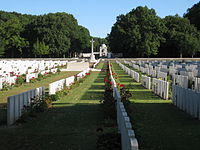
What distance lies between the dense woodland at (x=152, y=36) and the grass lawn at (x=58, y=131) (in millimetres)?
54232

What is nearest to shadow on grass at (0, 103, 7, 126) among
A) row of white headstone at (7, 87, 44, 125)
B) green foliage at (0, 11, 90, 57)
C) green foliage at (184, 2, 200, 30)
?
row of white headstone at (7, 87, 44, 125)

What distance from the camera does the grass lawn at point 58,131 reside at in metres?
5.56

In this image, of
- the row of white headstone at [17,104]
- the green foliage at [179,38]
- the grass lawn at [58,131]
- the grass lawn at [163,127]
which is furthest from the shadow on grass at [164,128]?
the green foliage at [179,38]

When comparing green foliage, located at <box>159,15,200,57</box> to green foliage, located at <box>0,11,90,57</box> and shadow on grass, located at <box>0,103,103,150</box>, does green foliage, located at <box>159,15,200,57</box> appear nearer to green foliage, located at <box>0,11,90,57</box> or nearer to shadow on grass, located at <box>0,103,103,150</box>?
A: green foliage, located at <box>0,11,90,57</box>

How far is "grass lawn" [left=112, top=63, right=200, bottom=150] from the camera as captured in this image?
5.49 m

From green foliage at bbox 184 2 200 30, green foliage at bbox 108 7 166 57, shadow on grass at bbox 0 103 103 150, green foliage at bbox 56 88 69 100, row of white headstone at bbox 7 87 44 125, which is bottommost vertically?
shadow on grass at bbox 0 103 103 150

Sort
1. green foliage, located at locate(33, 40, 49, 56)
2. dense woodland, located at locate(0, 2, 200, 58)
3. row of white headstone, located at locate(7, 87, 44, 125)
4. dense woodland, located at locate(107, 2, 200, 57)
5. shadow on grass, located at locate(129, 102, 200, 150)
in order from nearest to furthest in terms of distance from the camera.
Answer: shadow on grass, located at locate(129, 102, 200, 150) < row of white headstone, located at locate(7, 87, 44, 125) < dense woodland, located at locate(107, 2, 200, 57) < dense woodland, located at locate(0, 2, 200, 58) < green foliage, located at locate(33, 40, 49, 56)

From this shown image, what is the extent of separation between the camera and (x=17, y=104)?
25.1 feet

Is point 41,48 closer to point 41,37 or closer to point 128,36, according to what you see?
point 41,37

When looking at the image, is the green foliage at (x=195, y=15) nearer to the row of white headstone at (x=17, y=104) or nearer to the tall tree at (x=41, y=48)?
the tall tree at (x=41, y=48)

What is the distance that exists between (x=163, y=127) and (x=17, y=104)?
362 cm

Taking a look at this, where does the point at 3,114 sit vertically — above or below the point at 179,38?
below

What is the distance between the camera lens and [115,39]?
6619 cm

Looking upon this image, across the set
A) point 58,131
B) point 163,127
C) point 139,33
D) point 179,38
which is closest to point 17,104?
point 58,131
